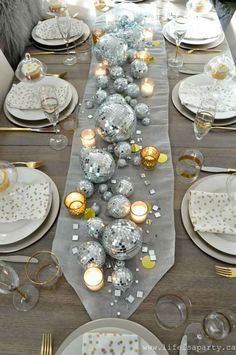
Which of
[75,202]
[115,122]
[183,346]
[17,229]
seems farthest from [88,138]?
[183,346]

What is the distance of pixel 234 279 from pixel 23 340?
466 millimetres

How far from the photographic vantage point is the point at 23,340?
62 cm

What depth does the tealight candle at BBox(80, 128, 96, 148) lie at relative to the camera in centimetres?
96

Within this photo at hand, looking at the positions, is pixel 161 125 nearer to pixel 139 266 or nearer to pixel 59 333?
pixel 139 266

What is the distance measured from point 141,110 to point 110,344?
2.26 feet

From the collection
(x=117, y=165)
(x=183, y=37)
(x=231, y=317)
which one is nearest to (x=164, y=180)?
(x=117, y=165)

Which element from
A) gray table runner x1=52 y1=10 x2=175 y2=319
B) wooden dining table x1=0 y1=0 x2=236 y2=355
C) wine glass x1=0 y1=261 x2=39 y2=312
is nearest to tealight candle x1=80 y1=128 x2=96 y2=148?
gray table runner x1=52 y1=10 x2=175 y2=319

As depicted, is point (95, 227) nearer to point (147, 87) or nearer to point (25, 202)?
point (25, 202)

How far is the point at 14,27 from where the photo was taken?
1.28 meters

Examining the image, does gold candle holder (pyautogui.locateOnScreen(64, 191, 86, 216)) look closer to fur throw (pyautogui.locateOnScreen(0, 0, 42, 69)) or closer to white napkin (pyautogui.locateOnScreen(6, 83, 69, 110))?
white napkin (pyautogui.locateOnScreen(6, 83, 69, 110))

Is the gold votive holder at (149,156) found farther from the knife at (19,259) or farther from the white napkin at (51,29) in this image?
the white napkin at (51,29)

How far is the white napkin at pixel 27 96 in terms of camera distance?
1.04 m

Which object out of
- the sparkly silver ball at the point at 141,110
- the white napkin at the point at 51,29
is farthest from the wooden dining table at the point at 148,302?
the white napkin at the point at 51,29

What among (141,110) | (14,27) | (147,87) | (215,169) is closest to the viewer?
(215,169)
